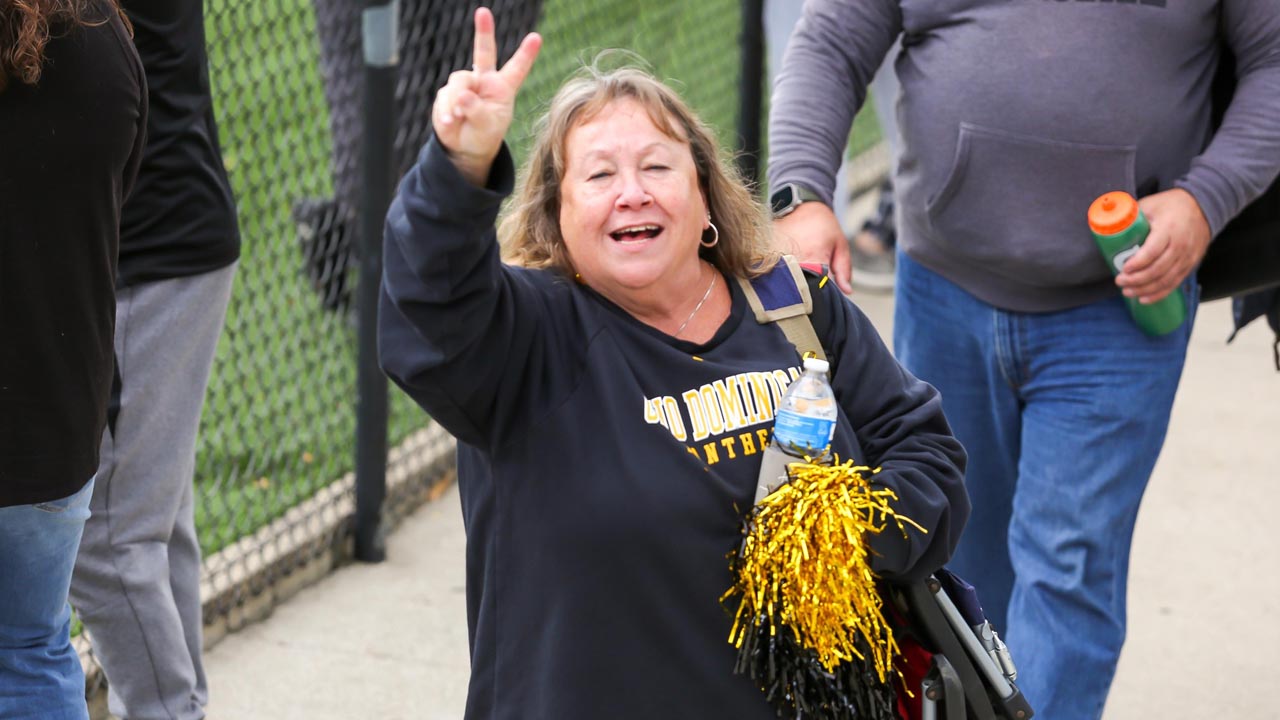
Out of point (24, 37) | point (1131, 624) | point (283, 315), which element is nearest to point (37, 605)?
point (24, 37)

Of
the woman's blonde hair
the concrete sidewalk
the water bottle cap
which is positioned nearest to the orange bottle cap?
the woman's blonde hair

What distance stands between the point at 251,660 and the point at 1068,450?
1.98 meters

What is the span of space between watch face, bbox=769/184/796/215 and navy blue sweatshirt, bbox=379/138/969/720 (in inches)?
32.9

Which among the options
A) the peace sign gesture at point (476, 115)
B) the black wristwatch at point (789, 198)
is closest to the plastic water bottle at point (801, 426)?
the peace sign gesture at point (476, 115)

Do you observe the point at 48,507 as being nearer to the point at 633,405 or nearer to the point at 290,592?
the point at 633,405

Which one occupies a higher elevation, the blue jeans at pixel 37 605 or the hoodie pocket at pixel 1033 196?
the hoodie pocket at pixel 1033 196

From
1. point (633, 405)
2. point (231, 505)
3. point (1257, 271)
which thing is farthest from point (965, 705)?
point (231, 505)

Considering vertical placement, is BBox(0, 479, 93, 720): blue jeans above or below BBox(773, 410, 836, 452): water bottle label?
below

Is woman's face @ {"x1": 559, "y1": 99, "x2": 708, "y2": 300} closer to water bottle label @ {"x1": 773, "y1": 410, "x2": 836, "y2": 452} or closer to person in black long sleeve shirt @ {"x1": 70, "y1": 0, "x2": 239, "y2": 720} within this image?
water bottle label @ {"x1": 773, "y1": 410, "x2": 836, "y2": 452}

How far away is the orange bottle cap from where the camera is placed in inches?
111

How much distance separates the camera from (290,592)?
165 inches

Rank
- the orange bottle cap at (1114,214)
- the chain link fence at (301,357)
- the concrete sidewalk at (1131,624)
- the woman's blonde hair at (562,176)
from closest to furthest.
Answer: the woman's blonde hair at (562,176) → the orange bottle cap at (1114,214) → the concrete sidewalk at (1131,624) → the chain link fence at (301,357)

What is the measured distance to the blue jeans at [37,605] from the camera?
2.30 meters

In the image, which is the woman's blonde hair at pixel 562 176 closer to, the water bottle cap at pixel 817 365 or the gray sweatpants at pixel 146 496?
the water bottle cap at pixel 817 365
